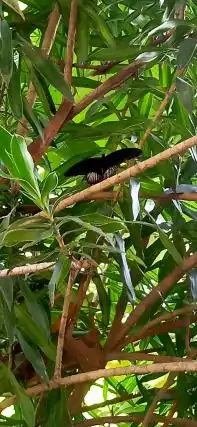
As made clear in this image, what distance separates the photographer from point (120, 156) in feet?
1.94

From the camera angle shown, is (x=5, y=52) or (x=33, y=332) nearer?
(x=5, y=52)

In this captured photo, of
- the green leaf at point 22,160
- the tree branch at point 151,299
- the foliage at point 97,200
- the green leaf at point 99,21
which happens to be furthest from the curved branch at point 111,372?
the green leaf at point 99,21

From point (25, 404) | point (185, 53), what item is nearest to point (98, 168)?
point (185, 53)

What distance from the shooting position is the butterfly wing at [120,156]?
583mm

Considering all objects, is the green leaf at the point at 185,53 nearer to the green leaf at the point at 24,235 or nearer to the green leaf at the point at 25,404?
the green leaf at the point at 24,235

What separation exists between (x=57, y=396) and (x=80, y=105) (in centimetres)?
31

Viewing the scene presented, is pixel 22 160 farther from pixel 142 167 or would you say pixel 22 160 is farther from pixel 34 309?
pixel 34 309

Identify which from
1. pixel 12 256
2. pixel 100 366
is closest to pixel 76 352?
pixel 100 366

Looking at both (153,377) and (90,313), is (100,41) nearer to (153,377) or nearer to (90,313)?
(90,313)

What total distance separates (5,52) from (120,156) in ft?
0.45

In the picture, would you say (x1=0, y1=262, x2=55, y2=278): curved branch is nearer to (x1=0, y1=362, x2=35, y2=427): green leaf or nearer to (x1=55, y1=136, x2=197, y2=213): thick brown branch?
(x1=55, y1=136, x2=197, y2=213): thick brown branch

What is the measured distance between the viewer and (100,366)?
75cm

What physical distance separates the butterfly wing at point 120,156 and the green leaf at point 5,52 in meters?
0.11

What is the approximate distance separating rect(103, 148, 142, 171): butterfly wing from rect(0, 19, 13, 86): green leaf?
0.38 feet
